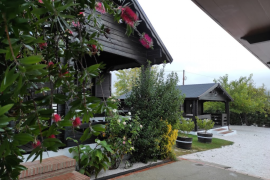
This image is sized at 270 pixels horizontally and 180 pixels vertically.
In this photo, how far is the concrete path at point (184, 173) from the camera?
13.5 ft

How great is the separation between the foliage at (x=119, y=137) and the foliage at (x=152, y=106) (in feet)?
1.18

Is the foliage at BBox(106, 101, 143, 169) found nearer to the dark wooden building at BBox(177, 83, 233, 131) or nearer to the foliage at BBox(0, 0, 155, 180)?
the foliage at BBox(0, 0, 155, 180)

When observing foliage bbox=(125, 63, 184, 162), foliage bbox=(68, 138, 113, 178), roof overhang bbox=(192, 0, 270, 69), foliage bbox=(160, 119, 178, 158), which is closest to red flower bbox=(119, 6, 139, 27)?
roof overhang bbox=(192, 0, 270, 69)

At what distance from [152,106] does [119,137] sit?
1190mm

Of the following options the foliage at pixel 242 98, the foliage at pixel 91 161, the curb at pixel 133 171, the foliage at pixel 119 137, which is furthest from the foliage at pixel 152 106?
the foliage at pixel 242 98

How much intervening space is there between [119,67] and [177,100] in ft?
10.5

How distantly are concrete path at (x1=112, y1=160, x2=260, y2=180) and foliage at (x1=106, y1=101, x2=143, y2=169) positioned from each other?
1.62 ft

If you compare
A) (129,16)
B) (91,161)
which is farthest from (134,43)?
(129,16)

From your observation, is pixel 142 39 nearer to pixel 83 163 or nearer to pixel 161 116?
pixel 83 163

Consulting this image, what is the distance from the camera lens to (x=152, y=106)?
5059 mm

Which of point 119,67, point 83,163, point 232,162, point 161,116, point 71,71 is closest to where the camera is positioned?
point 71,71

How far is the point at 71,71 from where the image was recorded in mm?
936

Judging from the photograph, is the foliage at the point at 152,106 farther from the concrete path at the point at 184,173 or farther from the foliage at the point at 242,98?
the foliage at the point at 242,98

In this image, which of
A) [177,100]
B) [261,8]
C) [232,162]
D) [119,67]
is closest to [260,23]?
[261,8]
